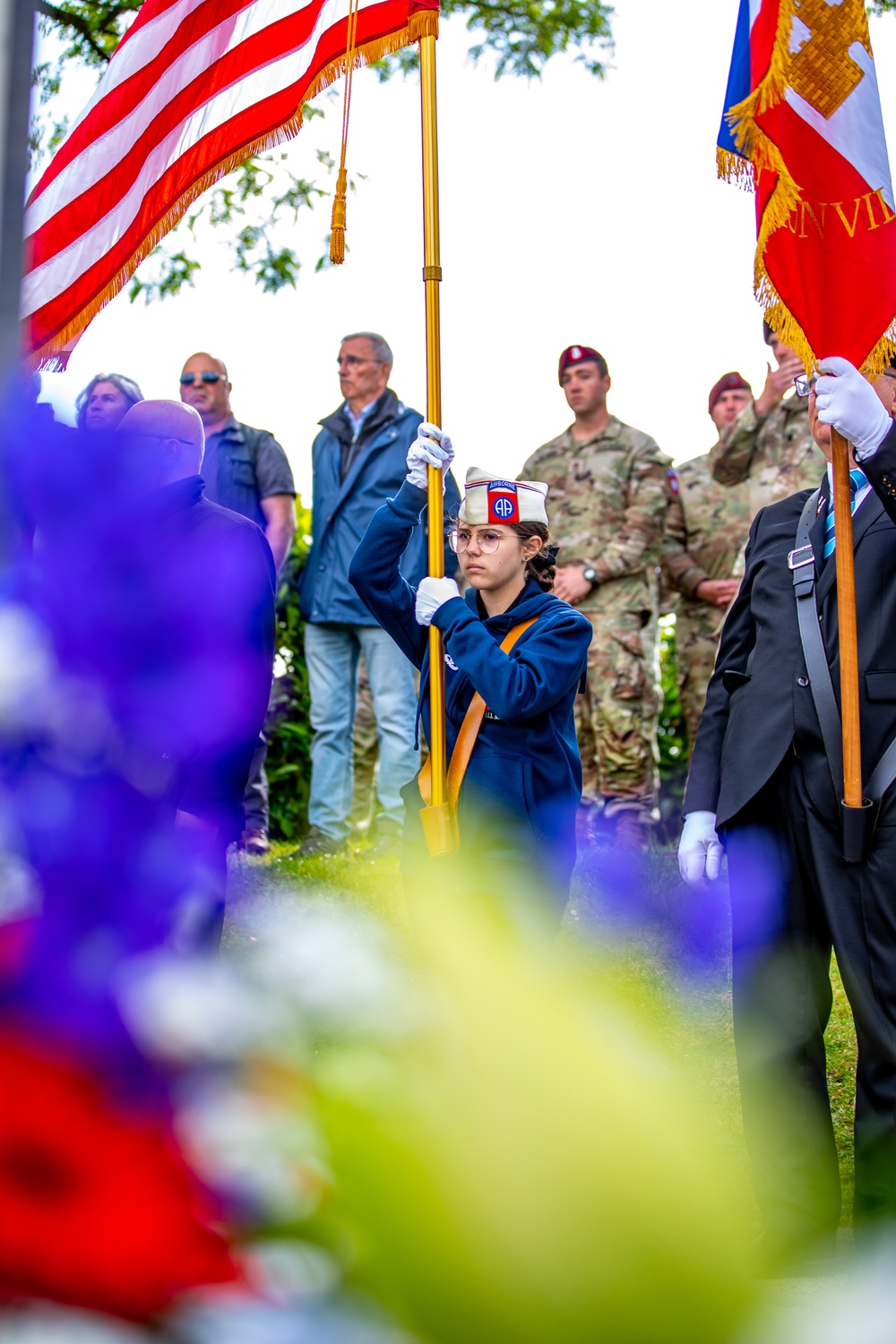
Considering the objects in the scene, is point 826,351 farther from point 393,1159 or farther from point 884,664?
point 393,1159

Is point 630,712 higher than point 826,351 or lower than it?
lower

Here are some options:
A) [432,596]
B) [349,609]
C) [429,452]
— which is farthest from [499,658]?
[349,609]

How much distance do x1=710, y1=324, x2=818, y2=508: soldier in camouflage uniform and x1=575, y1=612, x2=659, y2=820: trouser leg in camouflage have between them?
909 millimetres

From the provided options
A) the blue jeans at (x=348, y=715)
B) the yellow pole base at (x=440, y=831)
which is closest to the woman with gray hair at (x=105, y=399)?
the blue jeans at (x=348, y=715)

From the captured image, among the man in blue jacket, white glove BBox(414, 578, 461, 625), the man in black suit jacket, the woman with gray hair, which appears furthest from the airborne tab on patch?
the man in blue jacket

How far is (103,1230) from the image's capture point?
0.57m

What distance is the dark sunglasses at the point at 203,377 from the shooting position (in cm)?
729

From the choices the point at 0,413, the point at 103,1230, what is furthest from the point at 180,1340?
the point at 0,413

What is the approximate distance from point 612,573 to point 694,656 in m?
0.96

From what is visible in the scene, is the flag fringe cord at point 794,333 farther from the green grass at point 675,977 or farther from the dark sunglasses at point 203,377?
the dark sunglasses at point 203,377

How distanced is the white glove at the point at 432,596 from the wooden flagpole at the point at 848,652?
0.99 meters

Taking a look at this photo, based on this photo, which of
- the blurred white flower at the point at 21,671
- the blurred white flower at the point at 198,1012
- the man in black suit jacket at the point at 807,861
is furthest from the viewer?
the man in black suit jacket at the point at 807,861

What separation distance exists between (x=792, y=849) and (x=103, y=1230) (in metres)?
2.97

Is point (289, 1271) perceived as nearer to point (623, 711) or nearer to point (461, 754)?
point (461, 754)
